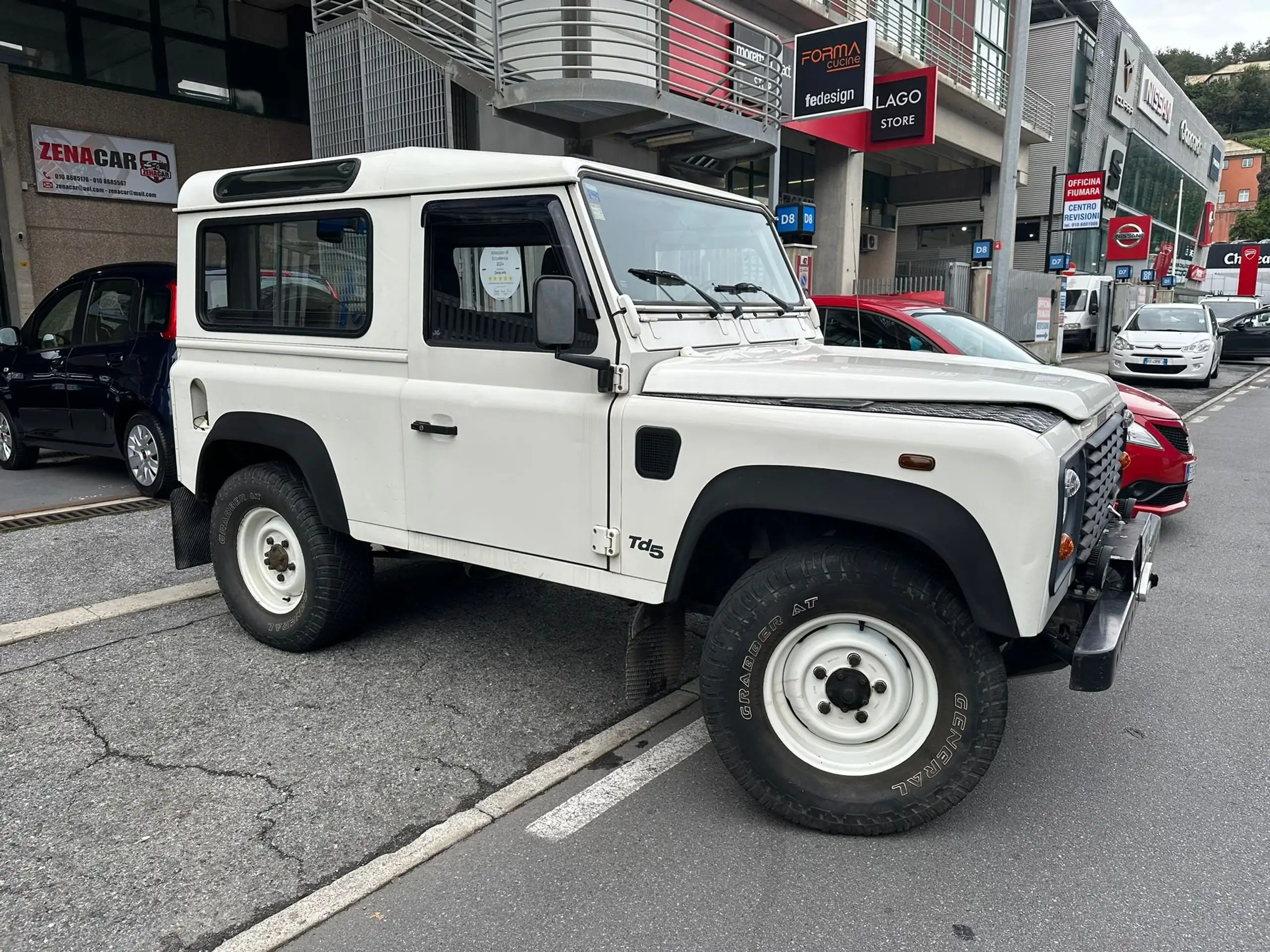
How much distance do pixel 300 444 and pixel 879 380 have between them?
8.53 ft

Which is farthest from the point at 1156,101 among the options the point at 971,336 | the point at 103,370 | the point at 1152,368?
the point at 103,370

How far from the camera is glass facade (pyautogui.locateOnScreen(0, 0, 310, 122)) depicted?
12617 millimetres

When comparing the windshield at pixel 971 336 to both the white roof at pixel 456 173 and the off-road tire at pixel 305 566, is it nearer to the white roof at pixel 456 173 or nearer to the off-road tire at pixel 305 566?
the white roof at pixel 456 173

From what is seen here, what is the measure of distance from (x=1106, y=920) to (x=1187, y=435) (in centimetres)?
511

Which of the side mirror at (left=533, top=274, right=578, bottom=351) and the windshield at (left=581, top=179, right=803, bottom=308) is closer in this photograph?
the side mirror at (left=533, top=274, right=578, bottom=351)

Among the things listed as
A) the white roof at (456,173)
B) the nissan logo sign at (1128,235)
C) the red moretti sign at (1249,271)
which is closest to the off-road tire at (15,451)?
the white roof at (456,173)

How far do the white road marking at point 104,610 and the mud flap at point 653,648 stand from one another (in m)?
3.12

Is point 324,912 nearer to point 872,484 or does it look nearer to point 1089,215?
point 872,484

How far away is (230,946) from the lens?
2.51 meters

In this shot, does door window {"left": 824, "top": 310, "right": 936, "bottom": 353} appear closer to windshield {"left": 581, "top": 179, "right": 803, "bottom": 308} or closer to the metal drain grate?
windshield {"left": 581, "top": 179, "right": 803, "bottom": 308}

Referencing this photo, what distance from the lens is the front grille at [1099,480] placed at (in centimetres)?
305

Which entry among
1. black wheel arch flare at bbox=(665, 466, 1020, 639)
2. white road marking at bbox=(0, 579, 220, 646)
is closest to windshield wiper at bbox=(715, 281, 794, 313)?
black wheel arch flare at bbox=(665, 466, 1020, 639)

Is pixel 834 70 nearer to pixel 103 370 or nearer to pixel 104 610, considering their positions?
pixel 103 370

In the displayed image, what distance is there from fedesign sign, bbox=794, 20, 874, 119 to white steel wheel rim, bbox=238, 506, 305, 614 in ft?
37.0
